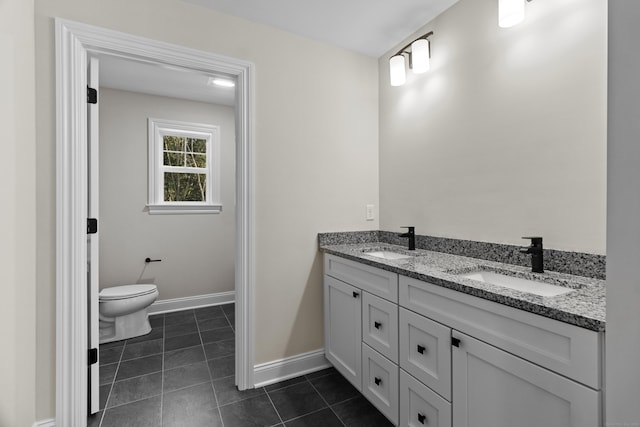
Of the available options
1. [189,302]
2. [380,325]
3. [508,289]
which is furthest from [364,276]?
[189,302]

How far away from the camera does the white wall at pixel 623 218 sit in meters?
0.48

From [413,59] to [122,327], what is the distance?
3189mm

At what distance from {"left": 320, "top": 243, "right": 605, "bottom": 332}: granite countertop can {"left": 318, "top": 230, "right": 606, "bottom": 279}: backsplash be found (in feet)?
0.12

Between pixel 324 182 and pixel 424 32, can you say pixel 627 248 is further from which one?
pixel 424 32

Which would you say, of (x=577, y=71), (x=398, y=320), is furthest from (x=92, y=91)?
(x=577, y=71)

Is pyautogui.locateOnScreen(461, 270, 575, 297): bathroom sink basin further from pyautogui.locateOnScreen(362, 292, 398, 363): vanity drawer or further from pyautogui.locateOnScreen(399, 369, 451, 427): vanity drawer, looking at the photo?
pyautogui.locateOnScreen(399, 369, 451, 427): vanity drawer

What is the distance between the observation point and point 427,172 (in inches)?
82.1

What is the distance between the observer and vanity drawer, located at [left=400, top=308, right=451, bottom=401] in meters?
1.26

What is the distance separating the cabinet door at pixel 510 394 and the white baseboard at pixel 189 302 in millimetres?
2663

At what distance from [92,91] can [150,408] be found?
1.84m

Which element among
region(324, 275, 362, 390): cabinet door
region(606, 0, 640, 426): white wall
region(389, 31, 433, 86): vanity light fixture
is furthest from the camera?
region(389, 31, 433, 86): vanity light fixture

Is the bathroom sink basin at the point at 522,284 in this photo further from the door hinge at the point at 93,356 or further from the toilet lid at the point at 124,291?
the toilet lid at the point at 124,291
